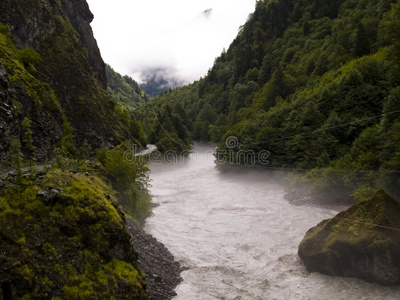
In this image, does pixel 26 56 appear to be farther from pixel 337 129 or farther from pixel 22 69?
pixel 337 129

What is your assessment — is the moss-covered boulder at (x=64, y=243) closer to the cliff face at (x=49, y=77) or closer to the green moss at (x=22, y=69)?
the cliff face at (x=49, y=77)

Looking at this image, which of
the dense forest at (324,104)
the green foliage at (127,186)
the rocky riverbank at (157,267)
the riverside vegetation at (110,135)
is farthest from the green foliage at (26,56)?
the dense forest at (324,104)

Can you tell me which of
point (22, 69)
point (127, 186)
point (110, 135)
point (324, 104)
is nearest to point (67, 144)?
point (22, 69)

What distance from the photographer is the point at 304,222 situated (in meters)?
31.0

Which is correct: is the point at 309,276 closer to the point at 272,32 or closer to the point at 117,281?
the point at 117,281

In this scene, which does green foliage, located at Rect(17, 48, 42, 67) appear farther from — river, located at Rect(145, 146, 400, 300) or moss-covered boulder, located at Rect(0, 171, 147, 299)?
moss-covered boulder, located at Rect(0, 171, 147, 299)

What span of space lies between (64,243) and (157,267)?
27.3ft

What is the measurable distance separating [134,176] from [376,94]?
36.7 metres

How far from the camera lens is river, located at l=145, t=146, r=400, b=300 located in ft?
58.4

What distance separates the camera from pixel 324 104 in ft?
159

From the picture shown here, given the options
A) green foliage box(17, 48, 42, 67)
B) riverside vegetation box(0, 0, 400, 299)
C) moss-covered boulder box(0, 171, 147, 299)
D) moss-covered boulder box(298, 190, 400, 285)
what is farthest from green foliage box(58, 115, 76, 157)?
moss-covered boulder box(298, 190, 400, 285)

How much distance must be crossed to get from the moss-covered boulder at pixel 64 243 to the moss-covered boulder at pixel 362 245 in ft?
40.7

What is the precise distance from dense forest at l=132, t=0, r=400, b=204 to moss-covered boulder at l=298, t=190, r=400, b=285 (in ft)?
39.3

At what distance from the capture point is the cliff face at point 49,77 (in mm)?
33028
